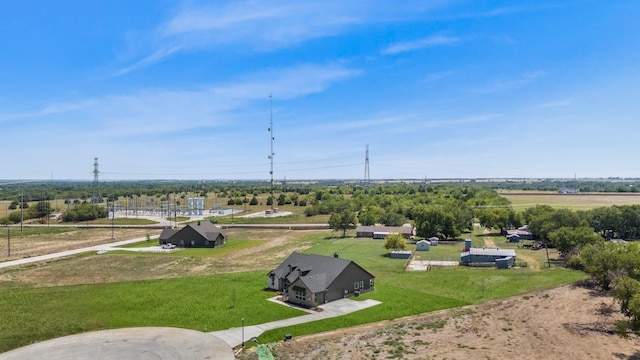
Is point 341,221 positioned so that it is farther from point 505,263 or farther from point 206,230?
point 505,263

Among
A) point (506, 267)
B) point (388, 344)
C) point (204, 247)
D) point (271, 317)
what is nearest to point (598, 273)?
point (506, 267)

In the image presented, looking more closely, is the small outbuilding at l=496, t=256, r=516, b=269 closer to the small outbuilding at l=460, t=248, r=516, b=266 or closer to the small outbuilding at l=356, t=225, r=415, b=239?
the small outbuilding at l=460, t=248, r=516, b=266

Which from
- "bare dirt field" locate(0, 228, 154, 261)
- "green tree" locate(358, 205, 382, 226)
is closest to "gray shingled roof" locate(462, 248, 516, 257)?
"green tree" locate(358, 205, 382, 226)

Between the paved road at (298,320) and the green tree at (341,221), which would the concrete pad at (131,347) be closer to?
the paved road at (298,320)

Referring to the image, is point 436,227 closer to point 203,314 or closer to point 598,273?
point 598,273

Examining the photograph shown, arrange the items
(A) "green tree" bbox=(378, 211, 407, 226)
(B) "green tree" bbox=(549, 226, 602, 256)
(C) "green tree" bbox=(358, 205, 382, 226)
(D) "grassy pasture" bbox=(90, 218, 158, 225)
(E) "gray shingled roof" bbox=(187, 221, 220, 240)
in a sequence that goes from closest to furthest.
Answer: (B) "green tree" bbox=(549, 226, 602, 256) → (E) "gray shingled roof" bbox=(187, 221, 220, 240) → (C) "green tree" bbox=(358, 205, 382, 226) → (A) "green tree" bbox=(378, 211, 407, 226) → (D) "grassy pasture" bbox=(90, 218, 158, 225)

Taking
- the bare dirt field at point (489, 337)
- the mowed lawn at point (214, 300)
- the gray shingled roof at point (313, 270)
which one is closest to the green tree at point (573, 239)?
the mowed lawn at point (214, 300)

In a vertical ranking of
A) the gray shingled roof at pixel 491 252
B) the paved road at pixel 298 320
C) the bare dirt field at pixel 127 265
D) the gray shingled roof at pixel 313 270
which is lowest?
the bare dirt field at pixel 127 265
